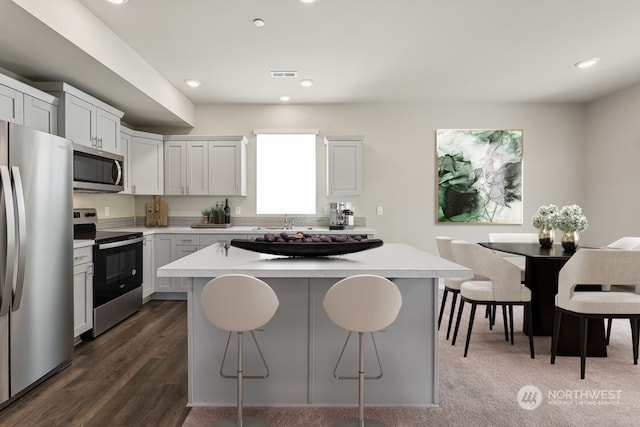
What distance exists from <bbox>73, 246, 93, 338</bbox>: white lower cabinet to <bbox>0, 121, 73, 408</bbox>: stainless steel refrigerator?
36 centimetres

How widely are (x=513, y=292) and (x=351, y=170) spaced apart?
270 cm

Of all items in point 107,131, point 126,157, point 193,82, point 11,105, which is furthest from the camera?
point 126,157

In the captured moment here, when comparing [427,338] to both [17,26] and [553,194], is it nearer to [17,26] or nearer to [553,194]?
[17,26]

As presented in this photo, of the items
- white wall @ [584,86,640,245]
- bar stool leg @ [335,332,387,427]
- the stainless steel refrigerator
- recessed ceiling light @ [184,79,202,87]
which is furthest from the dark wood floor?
white wall @ [584,86,640,245]

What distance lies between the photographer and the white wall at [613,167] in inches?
180

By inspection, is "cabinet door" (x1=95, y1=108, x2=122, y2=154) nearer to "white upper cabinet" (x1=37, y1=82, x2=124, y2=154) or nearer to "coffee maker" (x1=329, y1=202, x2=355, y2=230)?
"white upper cabinet" (x1=37, y1=82, x2=124, y2=154)

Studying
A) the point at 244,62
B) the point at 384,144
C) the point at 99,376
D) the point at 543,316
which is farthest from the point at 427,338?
the point at 384,144

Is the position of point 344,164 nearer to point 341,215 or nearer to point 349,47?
point 341,215

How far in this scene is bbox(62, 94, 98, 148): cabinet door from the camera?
334 centimetres

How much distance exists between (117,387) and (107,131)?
2.72 meters

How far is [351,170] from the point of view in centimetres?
508

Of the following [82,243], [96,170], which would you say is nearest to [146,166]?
[96,170]

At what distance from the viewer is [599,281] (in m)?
2.56

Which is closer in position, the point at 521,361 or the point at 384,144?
the point at 521,361
